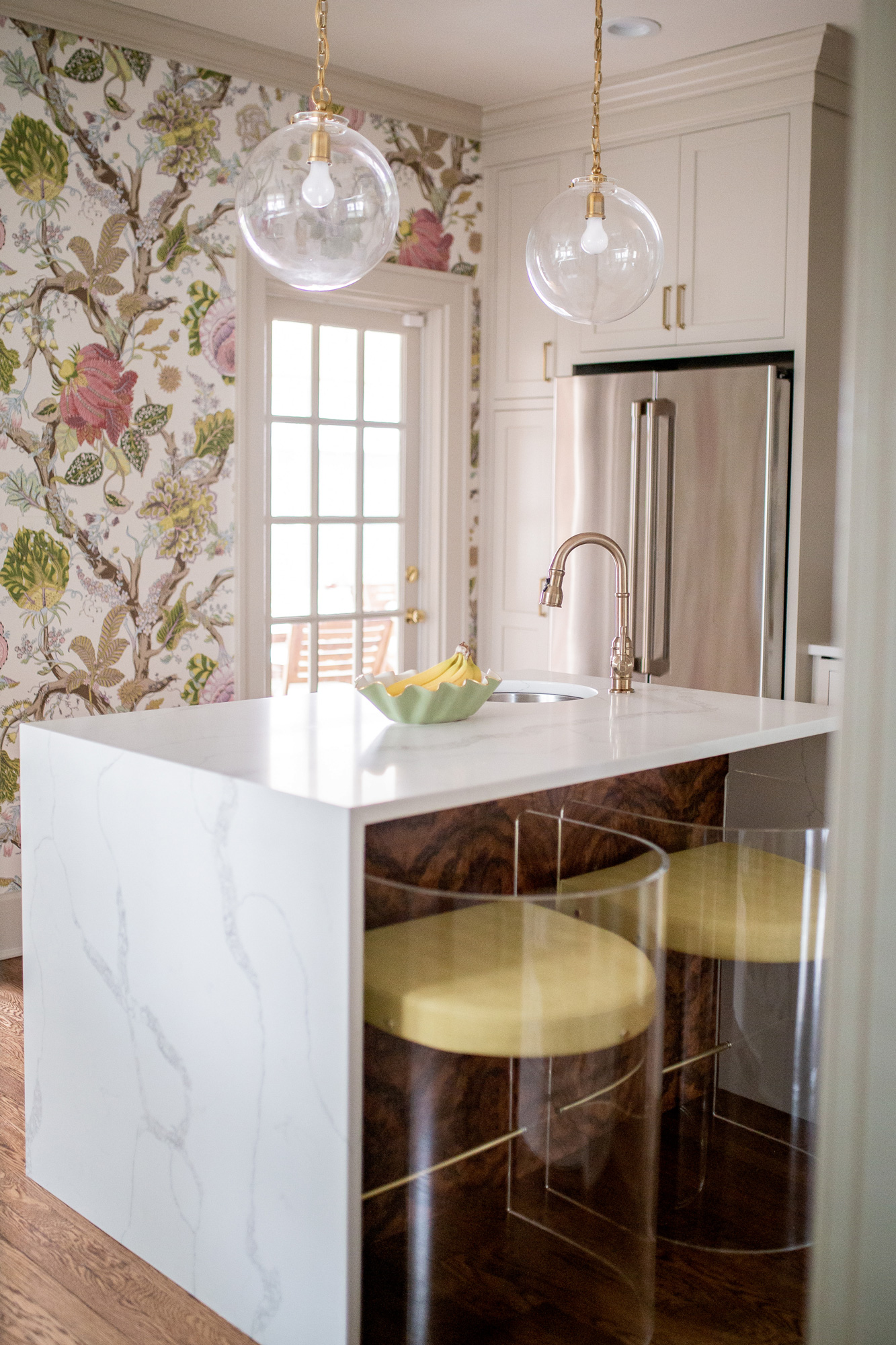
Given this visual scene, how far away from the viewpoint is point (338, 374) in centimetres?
430

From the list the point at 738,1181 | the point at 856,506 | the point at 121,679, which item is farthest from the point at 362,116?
the point at 856,506

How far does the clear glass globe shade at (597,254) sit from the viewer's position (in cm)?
218

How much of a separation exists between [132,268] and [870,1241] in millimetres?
3373

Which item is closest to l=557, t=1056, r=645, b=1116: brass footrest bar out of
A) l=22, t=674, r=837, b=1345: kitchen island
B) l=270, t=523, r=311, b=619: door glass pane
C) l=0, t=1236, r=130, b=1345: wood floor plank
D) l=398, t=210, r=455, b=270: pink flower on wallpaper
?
l=22, t=674, r=837, b=1345: kitchen island

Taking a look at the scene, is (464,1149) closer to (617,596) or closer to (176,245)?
(617,596)

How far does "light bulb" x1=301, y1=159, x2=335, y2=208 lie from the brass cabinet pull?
2274 millimetres

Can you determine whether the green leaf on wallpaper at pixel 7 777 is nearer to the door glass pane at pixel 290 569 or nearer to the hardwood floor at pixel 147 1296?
the door glass pane at pixel 290 569

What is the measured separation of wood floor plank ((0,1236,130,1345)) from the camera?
184 cm

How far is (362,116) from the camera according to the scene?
13.6 ft

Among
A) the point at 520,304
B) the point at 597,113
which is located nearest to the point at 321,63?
the point at 597,113

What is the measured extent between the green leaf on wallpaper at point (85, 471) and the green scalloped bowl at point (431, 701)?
1.67 m

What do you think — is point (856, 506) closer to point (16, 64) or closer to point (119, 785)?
point (119, 785)

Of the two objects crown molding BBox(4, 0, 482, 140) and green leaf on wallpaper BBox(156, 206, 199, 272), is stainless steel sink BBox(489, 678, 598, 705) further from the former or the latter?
crown molding BBox(4, 0, 482, 140)

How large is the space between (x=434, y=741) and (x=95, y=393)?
1.98 m
